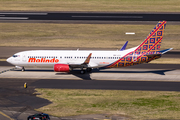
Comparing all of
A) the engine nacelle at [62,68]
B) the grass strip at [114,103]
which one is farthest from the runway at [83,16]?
the grass strip at [114,103]

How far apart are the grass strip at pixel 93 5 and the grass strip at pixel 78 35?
3161cm

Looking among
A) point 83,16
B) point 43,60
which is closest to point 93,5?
point 83,16

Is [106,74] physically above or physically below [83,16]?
below

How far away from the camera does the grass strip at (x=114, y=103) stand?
37.0 m

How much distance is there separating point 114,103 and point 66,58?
2195 centimetres

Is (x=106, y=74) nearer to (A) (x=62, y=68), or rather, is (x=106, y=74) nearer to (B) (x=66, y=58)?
(B) (x=66, y=58)

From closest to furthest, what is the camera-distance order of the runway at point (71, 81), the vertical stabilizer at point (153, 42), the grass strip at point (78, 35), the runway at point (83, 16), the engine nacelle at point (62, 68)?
the runway at point (71, 81), the engine nacelle at point (62, 68), the vertical stabilizer at point (153, 42), the grass strip at point (78, 35), the runway at point (83, 16)

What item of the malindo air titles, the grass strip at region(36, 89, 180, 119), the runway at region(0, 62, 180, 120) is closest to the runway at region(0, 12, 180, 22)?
the runway at region(0, 62, 180, 120)

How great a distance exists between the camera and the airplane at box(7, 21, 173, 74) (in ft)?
192

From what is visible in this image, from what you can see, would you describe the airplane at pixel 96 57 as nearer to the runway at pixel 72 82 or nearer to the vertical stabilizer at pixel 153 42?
the vertical stabilizer at pixel 153 42

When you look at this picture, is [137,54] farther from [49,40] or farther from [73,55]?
[49,40]

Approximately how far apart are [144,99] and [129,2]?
4924 inches

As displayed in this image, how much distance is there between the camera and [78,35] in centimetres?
10000

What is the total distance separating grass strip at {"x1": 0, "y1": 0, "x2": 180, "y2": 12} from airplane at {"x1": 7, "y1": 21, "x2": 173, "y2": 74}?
260ft
